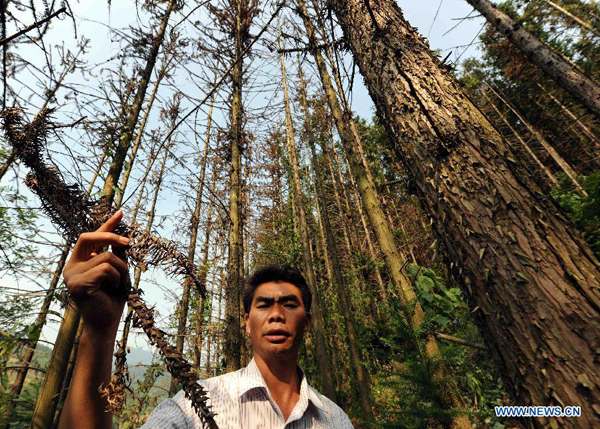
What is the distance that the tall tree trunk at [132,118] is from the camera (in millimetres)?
3082

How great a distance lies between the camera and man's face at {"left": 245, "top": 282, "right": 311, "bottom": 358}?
6.00ft

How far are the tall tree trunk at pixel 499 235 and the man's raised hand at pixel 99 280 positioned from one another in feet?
4.10

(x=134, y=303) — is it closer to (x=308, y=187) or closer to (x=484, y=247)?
(x=484, y=247)

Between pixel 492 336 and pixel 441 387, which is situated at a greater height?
pixel 492 336

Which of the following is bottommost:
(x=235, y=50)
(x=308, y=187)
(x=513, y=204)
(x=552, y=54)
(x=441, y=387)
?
(x=441, y=387)

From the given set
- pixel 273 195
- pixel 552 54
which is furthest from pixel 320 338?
pixel 273 195

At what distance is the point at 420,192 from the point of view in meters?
1.38

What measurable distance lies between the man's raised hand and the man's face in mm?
1181

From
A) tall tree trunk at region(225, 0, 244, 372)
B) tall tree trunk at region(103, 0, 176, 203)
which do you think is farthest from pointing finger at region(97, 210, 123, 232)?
tall tree trunk at region(225, 0, 244, 372)

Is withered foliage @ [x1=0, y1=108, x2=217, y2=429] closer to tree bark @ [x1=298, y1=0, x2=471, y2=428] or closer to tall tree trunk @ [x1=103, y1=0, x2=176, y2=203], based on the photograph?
tall tree trunk @ [x1=103, y1=0, x2=176, y2=203]

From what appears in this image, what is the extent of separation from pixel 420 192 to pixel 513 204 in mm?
386

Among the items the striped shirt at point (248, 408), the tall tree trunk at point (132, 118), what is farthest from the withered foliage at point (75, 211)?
the tall tree trunk at point (132, 118)

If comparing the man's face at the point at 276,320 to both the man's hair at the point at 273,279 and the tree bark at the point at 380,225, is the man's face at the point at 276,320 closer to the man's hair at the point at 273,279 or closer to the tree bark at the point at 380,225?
the man's hair at the point at 273,279

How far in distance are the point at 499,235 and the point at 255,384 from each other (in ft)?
4.88
